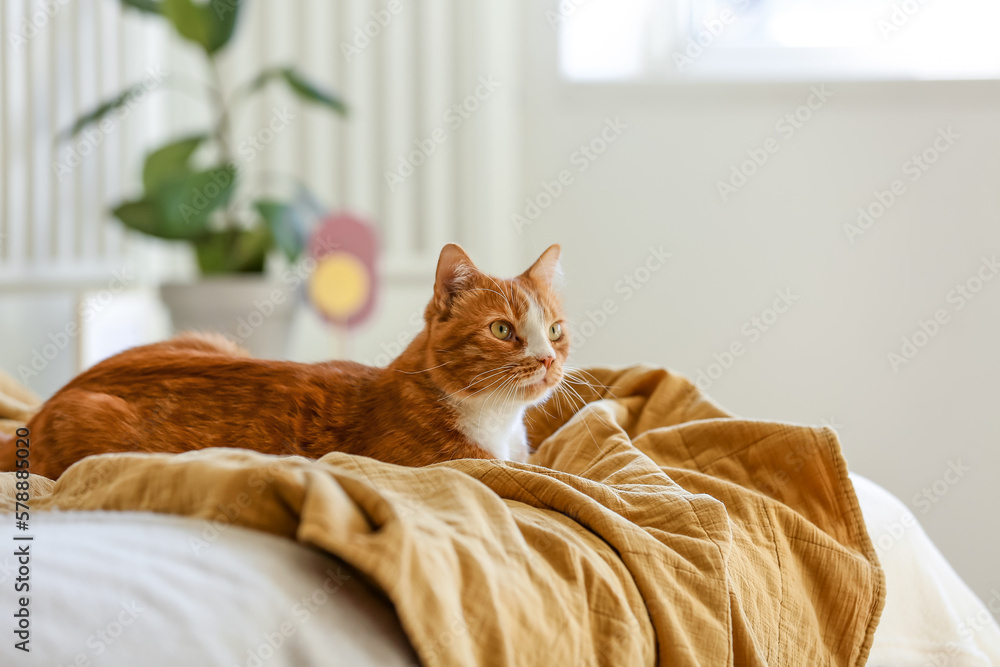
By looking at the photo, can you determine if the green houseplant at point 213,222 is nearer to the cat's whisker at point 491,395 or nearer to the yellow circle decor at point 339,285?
the yellow circle decor at point 339,285

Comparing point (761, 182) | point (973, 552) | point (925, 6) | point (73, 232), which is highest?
point (925, 6)

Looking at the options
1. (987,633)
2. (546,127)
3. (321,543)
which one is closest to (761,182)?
(546,127)

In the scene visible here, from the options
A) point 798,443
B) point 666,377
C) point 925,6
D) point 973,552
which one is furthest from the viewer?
point 925,6

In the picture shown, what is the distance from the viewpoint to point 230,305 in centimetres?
241

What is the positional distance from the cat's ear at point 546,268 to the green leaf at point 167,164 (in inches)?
65.9

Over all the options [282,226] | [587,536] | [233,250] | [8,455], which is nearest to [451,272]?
[587,536]

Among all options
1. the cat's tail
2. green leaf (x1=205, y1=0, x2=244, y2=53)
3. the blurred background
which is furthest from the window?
the cat's tail

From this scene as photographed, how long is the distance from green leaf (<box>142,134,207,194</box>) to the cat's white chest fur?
175cm

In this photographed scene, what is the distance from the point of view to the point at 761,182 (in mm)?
2660

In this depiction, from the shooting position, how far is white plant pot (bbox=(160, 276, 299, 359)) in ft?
7.89

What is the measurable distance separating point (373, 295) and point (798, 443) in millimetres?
1877

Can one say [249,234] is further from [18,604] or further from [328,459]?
[18,604]

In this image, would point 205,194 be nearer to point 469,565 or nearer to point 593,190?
point 593,190

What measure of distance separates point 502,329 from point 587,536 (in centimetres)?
36
